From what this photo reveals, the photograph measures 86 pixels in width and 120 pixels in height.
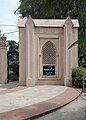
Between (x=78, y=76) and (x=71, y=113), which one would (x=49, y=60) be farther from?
(x=71, y=113)

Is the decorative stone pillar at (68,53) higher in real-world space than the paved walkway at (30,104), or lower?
higher

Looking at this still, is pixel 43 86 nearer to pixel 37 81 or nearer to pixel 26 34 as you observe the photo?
pixel 37 81

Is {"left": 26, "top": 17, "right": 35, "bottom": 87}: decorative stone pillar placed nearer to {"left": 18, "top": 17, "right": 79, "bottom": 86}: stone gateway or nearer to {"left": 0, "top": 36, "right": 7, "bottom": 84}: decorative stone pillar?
{"left": 18, "top": 17, "right": 79, "bottom": 86}: stone gateway

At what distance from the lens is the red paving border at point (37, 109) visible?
8922 mm

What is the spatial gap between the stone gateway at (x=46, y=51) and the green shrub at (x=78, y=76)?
1.35ft

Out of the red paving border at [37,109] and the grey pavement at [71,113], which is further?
the grey pavement at [71,113]

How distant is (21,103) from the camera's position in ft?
37.1

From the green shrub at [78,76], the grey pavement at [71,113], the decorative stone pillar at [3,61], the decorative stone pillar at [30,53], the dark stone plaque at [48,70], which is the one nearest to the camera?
the grey pavement at [71,113]

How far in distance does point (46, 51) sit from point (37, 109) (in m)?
8.21

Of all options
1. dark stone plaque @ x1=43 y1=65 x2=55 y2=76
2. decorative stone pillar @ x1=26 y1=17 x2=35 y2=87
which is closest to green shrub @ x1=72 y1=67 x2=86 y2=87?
dark stone plaque @ x1=43 y1=65 x2=55 y2=76

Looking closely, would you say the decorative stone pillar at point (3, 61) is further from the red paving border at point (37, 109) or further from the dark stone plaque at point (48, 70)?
the red paving border at point (37, 109)

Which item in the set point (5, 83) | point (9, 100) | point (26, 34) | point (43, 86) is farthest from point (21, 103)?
point (5, 83)

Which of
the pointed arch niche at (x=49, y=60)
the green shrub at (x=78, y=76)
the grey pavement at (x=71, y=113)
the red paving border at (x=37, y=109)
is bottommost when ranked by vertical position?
the grey pavement at (x=71, y=113)

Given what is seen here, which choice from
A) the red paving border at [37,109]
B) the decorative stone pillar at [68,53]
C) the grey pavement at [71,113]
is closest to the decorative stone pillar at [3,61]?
the decorative stone pillar at [68,53]
